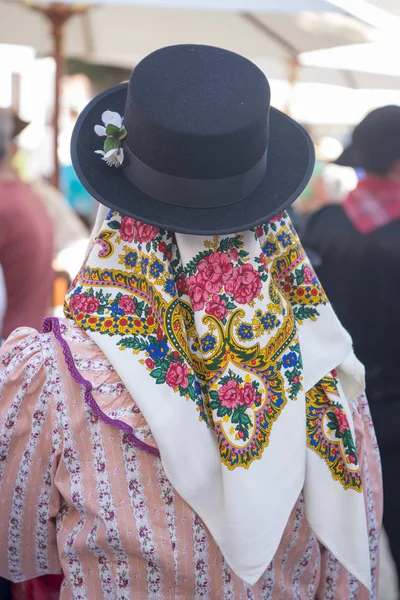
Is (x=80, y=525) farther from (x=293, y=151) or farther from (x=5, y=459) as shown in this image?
(x=293, y=151)

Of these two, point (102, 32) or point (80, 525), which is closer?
point (80, 525)

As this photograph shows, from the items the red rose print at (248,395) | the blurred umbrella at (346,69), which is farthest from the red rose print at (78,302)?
the blurred umbrella at (346,69)

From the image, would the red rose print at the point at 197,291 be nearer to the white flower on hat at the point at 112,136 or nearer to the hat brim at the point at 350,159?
the white flower on hat at the point at 112,136

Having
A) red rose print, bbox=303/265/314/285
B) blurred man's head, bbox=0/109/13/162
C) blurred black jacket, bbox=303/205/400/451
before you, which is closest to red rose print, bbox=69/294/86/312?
red rose print, bbox=303/265/314/285

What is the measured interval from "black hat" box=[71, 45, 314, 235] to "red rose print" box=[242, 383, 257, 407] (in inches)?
12.3

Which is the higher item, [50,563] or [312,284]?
[312,284]

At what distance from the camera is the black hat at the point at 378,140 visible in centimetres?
281

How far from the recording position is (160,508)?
1.51m

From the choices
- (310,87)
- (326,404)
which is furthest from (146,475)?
(310,87)

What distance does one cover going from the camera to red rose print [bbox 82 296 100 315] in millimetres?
1487

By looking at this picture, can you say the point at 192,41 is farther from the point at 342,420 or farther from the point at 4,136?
the point at 342,420

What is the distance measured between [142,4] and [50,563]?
10.1 feet

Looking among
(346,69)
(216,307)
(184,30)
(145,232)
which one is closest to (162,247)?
(145,232)

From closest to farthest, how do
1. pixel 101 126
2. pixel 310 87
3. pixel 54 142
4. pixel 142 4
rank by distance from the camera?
pixel 101 126, pixel 142 4, pixel 54 142, pixel 310 87
